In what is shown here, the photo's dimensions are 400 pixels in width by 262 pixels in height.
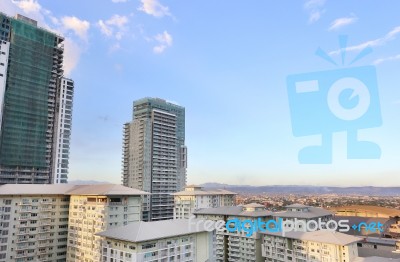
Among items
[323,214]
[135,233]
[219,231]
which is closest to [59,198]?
[135,233]

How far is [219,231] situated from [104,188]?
29.9m

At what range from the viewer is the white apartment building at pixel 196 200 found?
91.9m

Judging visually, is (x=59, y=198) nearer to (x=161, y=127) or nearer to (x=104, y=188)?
(x=104, y=188)

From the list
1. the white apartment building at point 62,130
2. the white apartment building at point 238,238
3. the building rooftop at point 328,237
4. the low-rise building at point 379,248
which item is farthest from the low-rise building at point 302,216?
the white apartment building at point 62,130

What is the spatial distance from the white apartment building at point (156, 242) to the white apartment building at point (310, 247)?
1591cm

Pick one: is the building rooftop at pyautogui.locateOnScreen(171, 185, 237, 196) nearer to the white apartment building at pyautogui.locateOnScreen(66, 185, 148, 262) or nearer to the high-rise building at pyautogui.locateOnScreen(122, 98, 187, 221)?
the high-rise building at pyautogui.locateOnScreen(122, 98, 187, 221)

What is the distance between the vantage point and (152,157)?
112750 mm

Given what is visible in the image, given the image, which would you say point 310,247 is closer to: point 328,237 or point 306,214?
point 328,237

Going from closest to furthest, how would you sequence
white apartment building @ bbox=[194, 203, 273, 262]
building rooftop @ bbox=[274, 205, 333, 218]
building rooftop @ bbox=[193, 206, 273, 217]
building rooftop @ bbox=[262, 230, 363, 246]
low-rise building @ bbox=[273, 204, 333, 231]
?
building rooftop @ bbox=[262, 230, 363, 246], white apartment building @ bbox=[194, 203, 273, 262], low-rise building @ bbox=[273, 204, 333, 231], building rooftop @ bbox=[274, 205, 333, 218], building rooftop @ bbox=[193, 206, 273, 217]

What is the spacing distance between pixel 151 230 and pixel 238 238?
31801 millimetres

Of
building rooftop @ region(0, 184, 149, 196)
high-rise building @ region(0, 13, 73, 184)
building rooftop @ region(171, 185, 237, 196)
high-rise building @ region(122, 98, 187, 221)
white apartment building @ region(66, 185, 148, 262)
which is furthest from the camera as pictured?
high-rise building @ region(122, 98, 187, 221)

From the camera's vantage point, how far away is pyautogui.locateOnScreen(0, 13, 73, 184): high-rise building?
268 feet

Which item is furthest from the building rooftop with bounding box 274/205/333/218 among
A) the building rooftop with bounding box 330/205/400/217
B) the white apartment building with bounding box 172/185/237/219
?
the building rooftop with bounding box 330/205/400/217

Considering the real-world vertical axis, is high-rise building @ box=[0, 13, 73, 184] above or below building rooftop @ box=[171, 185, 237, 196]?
above
